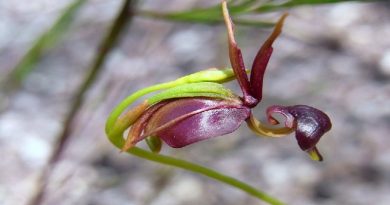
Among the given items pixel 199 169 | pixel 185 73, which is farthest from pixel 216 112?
pixel 185 73

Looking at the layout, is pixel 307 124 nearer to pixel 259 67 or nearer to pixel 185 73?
pixel 259 67

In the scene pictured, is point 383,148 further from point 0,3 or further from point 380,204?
point 0,3

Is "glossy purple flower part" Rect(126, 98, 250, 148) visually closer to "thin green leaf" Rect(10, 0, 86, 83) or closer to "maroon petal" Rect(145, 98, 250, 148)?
"maroon petal" Rect(145, 98, 250, 148)

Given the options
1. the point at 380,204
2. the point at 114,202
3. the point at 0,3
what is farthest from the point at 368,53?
the point at 0,3

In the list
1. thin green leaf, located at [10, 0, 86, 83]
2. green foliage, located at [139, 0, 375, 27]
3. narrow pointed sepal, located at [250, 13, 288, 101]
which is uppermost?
narrow pointed sepal, located at [250, 13, 288, 101]

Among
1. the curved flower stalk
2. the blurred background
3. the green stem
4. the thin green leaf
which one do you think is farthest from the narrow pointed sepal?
the blurred background

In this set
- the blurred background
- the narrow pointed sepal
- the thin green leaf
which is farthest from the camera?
the blurred background
